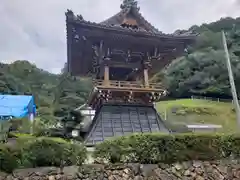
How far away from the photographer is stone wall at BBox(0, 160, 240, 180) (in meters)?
7.08

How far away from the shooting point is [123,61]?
47.6 feet

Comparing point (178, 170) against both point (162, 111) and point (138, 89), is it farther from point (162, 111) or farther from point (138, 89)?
point (162, 111)

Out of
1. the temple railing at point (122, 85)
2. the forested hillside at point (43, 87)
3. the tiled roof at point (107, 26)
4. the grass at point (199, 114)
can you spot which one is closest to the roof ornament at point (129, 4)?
the tiled roof at point (107, 26)

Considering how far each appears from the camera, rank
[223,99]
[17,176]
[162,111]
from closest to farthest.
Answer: [17,176]
[162,111]
[223,99]

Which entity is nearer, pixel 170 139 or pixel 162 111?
pixel 170 139

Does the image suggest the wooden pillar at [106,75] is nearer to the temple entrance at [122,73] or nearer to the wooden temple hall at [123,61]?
the wooden temple hall at [123,61]

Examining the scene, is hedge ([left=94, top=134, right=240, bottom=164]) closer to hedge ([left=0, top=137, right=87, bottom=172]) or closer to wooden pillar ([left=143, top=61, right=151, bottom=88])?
hedge ([left=0, top=137, right=87, bottom=172])

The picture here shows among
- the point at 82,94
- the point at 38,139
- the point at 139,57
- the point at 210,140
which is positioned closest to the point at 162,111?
the point at 82,94

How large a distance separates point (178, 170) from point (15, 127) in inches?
362

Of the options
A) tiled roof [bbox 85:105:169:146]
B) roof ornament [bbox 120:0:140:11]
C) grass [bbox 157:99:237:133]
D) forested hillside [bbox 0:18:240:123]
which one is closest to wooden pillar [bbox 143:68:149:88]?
tiled roof [bbox 85:105:169:146]

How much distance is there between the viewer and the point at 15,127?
45.6 ft

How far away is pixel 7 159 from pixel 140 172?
3518 mm

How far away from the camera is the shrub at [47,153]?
23.5 feet

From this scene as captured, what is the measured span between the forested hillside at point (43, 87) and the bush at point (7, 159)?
1719 cm
